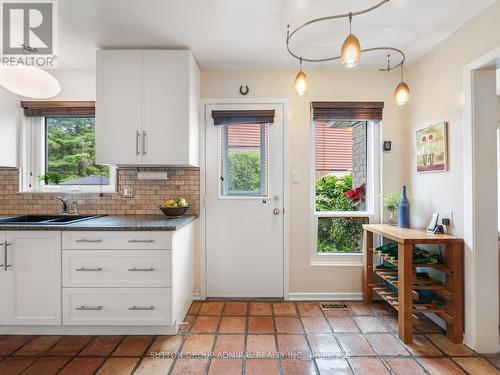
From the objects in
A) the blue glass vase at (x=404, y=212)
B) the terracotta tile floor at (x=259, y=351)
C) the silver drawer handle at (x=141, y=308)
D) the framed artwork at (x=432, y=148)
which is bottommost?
the terracotta tile floor at (x=259, y=351)

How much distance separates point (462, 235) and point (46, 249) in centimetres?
323

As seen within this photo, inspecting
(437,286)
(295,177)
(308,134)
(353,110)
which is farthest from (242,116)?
(437,286)

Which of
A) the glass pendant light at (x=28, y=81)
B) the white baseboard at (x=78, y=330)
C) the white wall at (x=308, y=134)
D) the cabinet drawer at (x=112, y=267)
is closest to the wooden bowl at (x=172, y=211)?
the cabinet drawer at (x=112, y=267)

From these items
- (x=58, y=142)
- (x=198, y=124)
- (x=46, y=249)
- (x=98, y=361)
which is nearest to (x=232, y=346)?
(x=98, y=361)

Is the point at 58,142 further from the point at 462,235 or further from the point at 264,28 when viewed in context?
the point at 462,235

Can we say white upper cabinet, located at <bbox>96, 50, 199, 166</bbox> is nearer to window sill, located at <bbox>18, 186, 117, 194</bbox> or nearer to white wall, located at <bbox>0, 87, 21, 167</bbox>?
window sill, located at <bbox>18, 186, 117, 194</bbox>

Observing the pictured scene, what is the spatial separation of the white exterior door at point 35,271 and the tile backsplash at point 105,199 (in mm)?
784

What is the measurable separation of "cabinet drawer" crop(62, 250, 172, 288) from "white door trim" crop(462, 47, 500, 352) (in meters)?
2.26

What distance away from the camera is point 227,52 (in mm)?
2773

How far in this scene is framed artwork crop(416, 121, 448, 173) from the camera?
8.05ft

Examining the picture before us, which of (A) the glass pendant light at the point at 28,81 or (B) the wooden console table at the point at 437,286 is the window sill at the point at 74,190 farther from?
(B) the wooden console table at the point at 437,286

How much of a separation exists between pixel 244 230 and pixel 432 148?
6.34 ft

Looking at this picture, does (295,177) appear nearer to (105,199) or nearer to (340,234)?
(340,234)

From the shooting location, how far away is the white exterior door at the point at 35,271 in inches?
89.9
